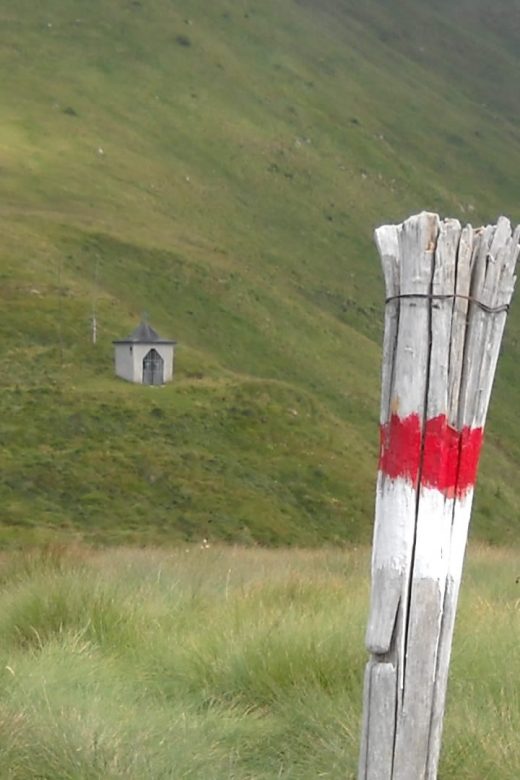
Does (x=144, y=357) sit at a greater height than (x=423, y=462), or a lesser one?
lesser

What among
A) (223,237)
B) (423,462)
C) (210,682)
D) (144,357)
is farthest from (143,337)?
(423,462)

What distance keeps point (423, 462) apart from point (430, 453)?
0.12 ft

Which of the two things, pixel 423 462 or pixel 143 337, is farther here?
pixel 143 337

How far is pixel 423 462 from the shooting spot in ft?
12.7

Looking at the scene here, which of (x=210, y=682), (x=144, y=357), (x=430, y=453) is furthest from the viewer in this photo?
(x=144, y=357)

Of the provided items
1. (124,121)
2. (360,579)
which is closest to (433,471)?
(360,579)

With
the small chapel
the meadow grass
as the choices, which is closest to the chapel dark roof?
the small chapel

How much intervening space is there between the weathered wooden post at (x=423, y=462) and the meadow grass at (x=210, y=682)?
889mm

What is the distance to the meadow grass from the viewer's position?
15.5 feet

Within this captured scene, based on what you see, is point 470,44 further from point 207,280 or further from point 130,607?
point 130,607

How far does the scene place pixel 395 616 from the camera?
3.92 m

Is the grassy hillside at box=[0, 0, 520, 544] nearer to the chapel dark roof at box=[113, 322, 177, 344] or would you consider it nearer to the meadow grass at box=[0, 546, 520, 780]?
the chapel dark roof at box=[113, 322, 177, 344]

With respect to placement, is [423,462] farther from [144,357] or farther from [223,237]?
[223,237]

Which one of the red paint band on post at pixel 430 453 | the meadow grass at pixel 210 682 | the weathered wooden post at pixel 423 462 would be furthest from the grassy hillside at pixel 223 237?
the red paint band on post at pixel 430 453
